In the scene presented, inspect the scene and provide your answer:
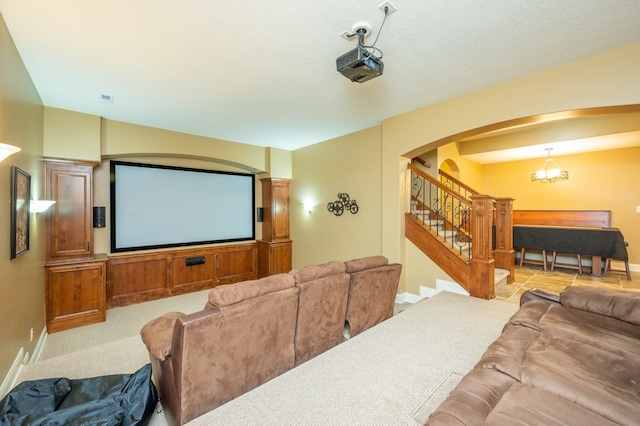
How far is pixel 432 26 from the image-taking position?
84.1 inches

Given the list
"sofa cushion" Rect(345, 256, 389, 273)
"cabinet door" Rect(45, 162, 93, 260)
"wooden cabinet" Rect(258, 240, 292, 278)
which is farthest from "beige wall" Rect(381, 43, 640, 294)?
"cabinet door" Rect(45, 162, 93, 260)

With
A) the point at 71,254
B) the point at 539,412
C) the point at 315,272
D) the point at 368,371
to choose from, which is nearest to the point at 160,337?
the point at 315,272

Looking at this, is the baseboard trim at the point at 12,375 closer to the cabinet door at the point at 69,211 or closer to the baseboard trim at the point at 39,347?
the baseboard trim at the point at 39,347

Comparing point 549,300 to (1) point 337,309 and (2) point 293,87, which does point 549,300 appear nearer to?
(1) point 337,309

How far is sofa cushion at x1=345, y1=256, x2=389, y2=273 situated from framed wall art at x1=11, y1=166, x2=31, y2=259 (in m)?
2.92

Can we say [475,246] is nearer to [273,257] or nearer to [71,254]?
[273,257]

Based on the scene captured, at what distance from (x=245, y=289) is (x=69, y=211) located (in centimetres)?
360

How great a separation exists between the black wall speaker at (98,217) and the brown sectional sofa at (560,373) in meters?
5.15

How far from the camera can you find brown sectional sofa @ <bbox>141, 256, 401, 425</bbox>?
5.41 ft

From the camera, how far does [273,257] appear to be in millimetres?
5961

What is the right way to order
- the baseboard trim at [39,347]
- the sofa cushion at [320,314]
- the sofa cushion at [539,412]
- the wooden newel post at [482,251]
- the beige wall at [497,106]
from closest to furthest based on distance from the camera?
1. the sofa cushion at [539,412]
2. the sofa cushion at [320,314]
3. the beige wall at [497,106]
4. the baseboard trim at [39,347]
5. the wooden newel post at [482,251]

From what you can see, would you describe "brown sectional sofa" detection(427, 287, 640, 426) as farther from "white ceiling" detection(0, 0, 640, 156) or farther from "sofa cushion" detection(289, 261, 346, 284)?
"white ceiling" detection(0, 0, 640, 156)

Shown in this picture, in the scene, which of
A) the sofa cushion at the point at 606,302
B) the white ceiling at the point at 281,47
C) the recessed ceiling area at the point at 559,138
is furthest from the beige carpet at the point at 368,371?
the recessed ceiling area at the point at 559,138

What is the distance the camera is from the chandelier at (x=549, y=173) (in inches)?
232
